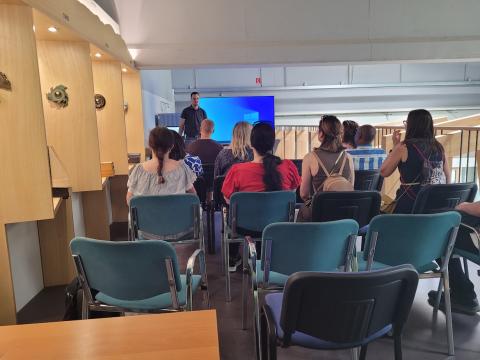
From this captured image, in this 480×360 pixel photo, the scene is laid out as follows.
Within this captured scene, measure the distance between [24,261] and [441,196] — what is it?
2859mm

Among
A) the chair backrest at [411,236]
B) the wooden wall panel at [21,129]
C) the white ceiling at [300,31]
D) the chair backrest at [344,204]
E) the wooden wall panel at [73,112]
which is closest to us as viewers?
the chair backrest at [411,236]

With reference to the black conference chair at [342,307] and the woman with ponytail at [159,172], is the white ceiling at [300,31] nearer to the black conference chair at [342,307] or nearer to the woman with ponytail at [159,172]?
the woman with ponytail at [159,172]

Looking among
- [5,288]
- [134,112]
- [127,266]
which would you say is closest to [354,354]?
[127,266]

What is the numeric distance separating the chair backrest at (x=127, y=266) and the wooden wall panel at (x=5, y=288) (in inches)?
37.1

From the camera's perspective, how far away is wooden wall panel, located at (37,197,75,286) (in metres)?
3.06

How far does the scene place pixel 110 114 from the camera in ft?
14.1

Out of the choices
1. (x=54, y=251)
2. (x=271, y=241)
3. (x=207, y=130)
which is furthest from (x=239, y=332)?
(x=207, y=130)

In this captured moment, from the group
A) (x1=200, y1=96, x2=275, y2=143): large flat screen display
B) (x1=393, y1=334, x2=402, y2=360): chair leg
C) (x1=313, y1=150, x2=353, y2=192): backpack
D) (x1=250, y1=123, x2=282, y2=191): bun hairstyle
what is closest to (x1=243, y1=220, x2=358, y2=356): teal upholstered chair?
(x1=393, y1=334, x2=402, y2=360): chair leg

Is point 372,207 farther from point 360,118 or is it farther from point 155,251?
point 360,118

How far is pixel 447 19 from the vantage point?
5.37 meters

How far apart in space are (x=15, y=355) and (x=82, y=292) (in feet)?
3.09

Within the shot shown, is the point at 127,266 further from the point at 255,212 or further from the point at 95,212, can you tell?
the point at 95,212

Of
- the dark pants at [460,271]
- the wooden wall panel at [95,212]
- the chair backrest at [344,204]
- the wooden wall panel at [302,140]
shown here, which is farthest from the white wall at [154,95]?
the dark pants at [460,271]

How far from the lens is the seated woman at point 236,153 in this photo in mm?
3580
